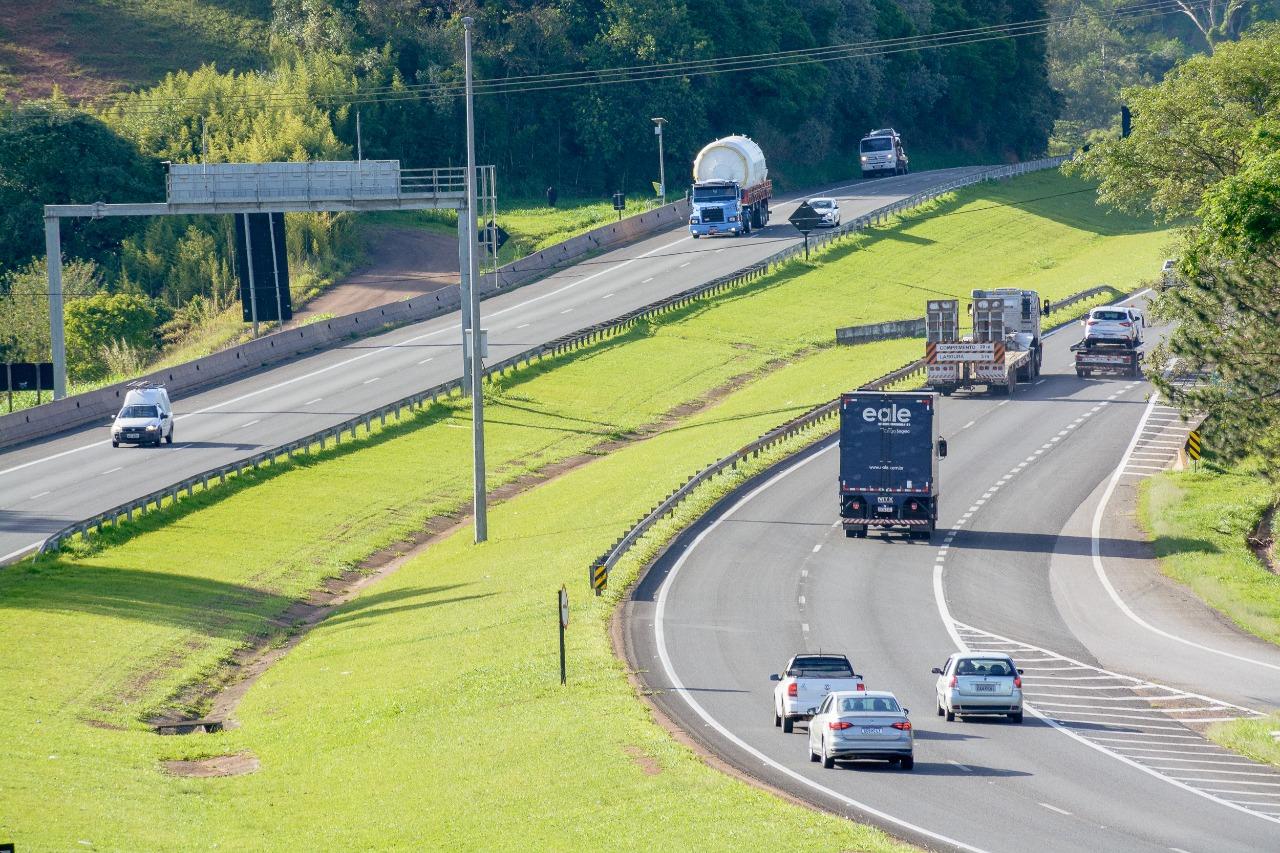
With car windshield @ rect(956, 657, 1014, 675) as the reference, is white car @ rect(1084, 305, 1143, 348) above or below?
above

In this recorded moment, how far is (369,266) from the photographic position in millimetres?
111312

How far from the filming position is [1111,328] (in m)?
74.2

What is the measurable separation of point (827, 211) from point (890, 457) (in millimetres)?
58328

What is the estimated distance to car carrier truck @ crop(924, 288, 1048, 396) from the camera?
228ft

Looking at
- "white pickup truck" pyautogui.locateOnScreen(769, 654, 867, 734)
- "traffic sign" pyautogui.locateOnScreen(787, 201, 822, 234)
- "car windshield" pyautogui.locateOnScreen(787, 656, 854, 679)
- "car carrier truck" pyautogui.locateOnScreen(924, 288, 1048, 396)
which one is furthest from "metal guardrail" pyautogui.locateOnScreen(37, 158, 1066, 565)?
"car windshield" pyautogui.locateOnScreen(787, 656, 854, 679)

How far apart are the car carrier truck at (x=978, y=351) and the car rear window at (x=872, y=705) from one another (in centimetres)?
4139

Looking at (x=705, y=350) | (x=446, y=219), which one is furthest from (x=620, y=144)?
(x=705, y=350)

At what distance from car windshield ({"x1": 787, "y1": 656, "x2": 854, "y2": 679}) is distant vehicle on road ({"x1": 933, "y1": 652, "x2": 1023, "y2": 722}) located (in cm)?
205

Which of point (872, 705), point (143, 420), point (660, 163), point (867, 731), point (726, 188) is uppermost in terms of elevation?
point (660, 163)

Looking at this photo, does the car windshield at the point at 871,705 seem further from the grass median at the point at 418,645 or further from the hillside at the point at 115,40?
the hillside at the point at 115,40

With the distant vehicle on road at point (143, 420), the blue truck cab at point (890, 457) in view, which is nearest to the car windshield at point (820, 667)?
the blue truck cab at point (890, 457)

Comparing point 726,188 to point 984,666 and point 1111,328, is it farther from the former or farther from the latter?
point 984,666

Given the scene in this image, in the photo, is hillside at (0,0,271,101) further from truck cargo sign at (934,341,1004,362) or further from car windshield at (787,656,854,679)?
car windshield at (787,656,854,679)

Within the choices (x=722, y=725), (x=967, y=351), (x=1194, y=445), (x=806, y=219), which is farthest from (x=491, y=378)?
(x=722, y=725)
